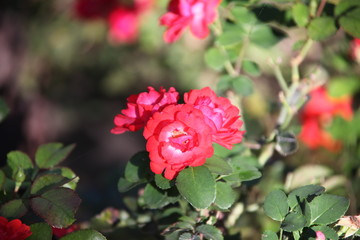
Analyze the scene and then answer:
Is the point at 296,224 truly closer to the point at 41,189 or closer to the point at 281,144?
the point at 281,144

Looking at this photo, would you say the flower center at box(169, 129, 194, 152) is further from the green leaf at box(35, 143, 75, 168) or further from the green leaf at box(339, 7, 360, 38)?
the green leaf at box(339, 7, 360, 38)

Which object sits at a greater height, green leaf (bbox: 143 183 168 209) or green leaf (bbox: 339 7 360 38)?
green leaf (bbox: 339 7 360 38)

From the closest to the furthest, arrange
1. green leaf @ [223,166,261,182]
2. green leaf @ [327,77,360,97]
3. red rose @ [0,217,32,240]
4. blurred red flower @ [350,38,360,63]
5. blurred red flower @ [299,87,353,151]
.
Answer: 1. red rose @ [0,217,32,240]
2. green leaf @ [223,166,261,182]
3. blurred red flower @ [350,38,360,63]
4. green leaf @ [327,77,360,97]
5. blurred red flower @ [299,87,353,151]

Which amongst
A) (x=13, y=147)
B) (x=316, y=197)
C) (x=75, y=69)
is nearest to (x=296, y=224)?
(x=316, y=197)

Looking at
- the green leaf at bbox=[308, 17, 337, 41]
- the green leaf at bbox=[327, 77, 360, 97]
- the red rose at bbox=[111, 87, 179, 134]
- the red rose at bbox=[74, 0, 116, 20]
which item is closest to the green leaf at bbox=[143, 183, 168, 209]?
the red rose at bbox=[111, 87, 179, 134]

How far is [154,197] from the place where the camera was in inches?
33.3

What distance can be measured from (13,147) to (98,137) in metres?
1.03

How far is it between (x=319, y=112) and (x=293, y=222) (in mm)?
1181

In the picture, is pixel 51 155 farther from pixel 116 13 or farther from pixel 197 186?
pixel 116 13

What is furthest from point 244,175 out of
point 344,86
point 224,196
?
point 344,86

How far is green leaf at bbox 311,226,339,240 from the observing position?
2.43ft

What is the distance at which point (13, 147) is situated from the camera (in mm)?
2014

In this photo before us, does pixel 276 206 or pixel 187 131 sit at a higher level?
pixel 187 131

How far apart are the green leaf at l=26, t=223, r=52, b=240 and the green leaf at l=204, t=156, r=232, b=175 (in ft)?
0.93
